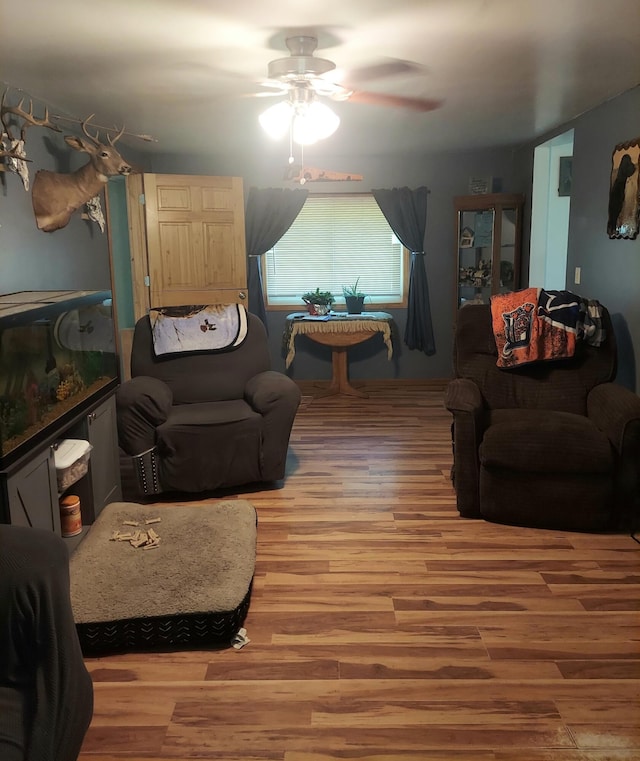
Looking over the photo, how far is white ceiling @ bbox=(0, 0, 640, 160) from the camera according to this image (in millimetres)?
2381

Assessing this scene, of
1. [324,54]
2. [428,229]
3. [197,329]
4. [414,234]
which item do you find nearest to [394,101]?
[324,54]

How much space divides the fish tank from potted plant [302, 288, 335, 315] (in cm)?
265

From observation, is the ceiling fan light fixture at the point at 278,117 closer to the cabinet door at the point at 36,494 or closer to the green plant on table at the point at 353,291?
the cabinet door at the point at 36,494

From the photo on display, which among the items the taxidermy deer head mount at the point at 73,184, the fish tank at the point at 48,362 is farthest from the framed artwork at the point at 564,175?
the fish tank at the point at 48,362

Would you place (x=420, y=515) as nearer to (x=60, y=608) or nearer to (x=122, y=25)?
(x=60, y=608)

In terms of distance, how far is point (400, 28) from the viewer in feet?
8.45

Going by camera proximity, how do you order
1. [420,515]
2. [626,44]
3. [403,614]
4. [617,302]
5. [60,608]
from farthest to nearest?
[617,302], [420,515], [626,44], [403,614], [60,608]

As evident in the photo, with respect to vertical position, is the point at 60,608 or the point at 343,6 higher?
the point at 343,6

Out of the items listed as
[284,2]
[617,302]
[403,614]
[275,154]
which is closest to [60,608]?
[403,614]

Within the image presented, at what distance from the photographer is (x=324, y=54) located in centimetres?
292

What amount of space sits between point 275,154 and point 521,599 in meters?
4.58

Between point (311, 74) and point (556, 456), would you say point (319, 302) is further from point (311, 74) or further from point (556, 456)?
point (556, 456)

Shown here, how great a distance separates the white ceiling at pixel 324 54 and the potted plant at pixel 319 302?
182 centimetres

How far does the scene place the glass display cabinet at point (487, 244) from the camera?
579 centimetres
